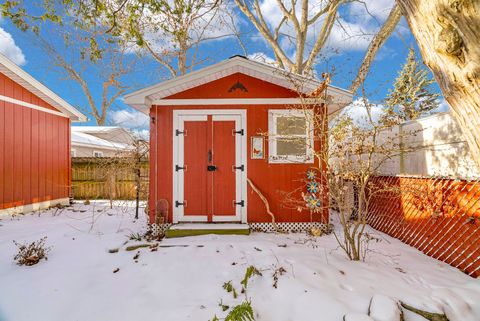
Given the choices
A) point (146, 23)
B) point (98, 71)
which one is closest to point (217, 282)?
point (146, 23)

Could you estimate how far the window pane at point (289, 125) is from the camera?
533cm

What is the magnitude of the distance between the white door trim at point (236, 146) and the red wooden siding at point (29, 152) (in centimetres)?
519

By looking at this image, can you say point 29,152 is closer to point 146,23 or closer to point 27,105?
Answer: point 27,105

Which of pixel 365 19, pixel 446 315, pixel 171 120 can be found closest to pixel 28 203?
pixel 171 120

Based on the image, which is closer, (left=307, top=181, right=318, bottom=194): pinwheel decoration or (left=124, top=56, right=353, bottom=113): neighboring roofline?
(left=124, top=56, right=353, bottom=113): neighboring roofline

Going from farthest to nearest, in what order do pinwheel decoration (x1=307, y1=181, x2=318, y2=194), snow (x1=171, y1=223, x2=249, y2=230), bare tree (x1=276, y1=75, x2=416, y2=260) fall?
pinwheel decoration (x1=307, y1=181, x2=318, y2=194) → snow (x1=171, y1=223, x2=249, y2=230) → bare tree (x1=276, y1=75, x2=416, y2=260)

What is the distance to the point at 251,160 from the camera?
5.35m

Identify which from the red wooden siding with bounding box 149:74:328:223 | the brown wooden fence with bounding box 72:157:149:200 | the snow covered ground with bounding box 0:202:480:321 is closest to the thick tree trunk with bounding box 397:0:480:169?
the snow covered ground with bounding box 0:202:480:321

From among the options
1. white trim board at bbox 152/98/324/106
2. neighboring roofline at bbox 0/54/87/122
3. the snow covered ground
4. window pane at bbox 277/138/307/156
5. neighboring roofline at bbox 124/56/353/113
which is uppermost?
neighboring roofline at bbox 0/54/87/122

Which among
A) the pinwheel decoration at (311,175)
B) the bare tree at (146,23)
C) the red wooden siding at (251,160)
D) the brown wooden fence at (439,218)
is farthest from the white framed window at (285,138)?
the bare tree at (146,23)

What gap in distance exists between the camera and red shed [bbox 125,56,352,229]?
209 inches

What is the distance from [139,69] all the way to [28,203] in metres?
10.0

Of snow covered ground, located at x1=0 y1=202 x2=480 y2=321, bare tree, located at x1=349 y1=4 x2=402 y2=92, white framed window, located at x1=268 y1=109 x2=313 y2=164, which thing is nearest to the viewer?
snow covered ground, located at x1=0 y1=202 x2=480 y2=321

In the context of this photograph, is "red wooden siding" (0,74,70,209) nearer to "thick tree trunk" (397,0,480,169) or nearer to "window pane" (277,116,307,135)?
"window pane" (277,116,307,135)
